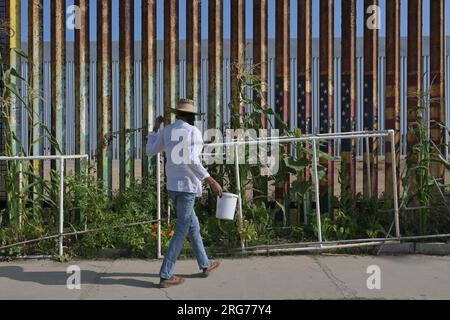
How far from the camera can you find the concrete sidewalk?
16.7 ft

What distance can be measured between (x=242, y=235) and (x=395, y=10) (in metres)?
3.69

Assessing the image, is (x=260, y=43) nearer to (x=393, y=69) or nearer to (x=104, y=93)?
(x=393, y=69)

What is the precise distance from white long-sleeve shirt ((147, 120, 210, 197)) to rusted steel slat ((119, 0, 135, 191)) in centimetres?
235

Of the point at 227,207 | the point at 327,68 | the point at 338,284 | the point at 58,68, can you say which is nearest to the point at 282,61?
the point at 327,68

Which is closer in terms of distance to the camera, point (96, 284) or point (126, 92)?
point (96, 284)

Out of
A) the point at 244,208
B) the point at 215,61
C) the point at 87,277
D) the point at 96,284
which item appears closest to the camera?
the point at 96,284

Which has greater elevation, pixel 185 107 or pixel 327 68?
pixel 327 68

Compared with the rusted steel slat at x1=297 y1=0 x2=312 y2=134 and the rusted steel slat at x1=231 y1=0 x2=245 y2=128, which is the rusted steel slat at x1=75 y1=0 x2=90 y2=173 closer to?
the rusted steel slat at x1=231 y1=0 x2=245 y2=128

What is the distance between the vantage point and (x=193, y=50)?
298 inches

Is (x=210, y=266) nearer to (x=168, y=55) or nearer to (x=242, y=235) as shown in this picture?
(x=242, y=235)

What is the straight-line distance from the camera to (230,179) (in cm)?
698

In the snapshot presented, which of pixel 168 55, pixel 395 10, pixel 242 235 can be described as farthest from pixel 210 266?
pixel 395 10

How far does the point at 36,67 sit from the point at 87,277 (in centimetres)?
332
